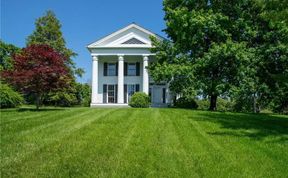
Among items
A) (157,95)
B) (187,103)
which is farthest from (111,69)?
(187,103)

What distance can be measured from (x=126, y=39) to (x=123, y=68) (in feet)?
9.26

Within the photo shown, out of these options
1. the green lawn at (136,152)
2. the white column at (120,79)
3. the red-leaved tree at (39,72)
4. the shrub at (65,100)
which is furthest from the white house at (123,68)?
the green lawn at (136,152)

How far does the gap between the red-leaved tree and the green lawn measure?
7.06 metres

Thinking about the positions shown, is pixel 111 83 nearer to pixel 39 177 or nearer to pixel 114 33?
pixel 114 33

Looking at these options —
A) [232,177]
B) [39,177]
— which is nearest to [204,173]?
[232,177]

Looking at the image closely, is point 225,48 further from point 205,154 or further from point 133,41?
point 205,154

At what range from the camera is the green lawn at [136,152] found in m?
6.53

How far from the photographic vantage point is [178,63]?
2630cm

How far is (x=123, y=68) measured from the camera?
124 feet

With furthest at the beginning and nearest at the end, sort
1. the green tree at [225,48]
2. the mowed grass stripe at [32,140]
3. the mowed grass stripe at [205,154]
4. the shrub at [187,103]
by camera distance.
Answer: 1. the shrub at [187,103]
2. the green tree at [225,48]
3. the mowed grass stripe at [32,140]
4. the mowed grass stripe at [205,154]

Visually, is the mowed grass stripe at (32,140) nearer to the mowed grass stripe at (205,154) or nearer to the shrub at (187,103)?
the mowed grass stripe at (205,154)

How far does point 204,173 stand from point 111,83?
32.7m

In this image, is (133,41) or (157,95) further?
(157,95)

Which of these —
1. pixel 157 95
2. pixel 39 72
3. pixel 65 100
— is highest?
pixel 39 72
